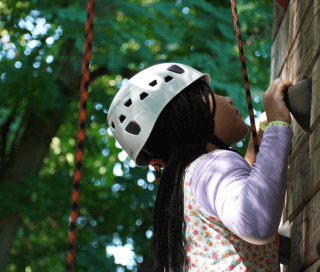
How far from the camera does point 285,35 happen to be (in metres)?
2.74

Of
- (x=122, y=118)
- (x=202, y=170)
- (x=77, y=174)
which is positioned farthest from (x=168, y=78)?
(x=77, y=174)

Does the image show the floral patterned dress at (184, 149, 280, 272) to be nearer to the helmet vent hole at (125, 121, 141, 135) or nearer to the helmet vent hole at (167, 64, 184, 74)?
the helmet vent hole at (125, 121, 141, 135)

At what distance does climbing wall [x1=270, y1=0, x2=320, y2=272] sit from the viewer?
66.1 inches

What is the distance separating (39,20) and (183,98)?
5293 mm

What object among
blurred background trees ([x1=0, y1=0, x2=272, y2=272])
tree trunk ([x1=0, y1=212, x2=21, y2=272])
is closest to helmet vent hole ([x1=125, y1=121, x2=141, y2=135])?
blurred background trees ([x1=0, y1=0, x2=272, y2=272])

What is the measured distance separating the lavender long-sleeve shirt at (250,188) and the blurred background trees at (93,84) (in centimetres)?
435

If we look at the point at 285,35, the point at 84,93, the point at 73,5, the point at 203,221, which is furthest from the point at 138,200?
the point at 84,93

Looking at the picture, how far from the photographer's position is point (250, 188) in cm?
149

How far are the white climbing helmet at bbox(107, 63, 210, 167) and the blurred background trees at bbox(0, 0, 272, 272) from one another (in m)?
3.84

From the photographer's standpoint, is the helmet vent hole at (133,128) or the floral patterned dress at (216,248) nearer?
the floral patterned dress at (216,248)

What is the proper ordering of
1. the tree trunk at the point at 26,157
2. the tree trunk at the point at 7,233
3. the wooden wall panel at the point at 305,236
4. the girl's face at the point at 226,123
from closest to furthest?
the wooden wall panel at the point at 305,236 < the girl's face at the point at 226,123 < the tree trunk at the point at 7,233 < the tree trunk at the point at 26,157

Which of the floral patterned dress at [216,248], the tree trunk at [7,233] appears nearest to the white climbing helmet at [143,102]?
Result: the floral patterned dress at [216,248]

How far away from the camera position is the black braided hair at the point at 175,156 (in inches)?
73.3

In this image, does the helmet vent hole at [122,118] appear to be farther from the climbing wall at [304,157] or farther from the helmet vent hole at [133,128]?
the climbing wall at [304,157]
